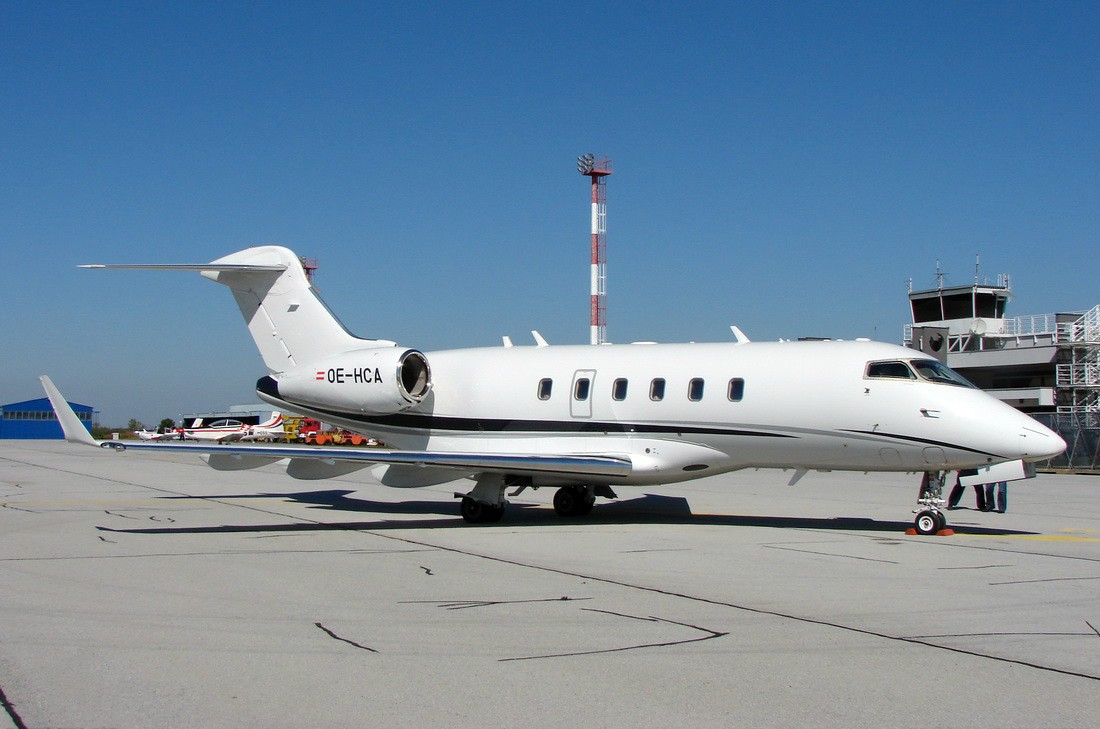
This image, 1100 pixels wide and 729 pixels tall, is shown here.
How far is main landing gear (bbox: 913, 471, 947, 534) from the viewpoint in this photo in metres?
13.7

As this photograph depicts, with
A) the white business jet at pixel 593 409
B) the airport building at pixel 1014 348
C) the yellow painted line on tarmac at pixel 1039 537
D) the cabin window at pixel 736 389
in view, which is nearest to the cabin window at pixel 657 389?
the white business jet at pixel 593 409

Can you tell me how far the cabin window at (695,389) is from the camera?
1516 cm

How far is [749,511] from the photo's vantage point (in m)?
17.9

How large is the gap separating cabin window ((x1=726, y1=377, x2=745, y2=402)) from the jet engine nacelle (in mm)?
5755

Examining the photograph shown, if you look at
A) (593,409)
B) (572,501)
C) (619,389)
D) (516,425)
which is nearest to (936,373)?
(619,389)

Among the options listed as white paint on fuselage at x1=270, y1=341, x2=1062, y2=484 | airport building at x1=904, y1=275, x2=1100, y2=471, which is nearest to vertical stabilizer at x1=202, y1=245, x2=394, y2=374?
white paint on fuselage at x1=270, y1=341, x2=1062, y2=484

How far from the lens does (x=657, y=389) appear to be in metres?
15.6

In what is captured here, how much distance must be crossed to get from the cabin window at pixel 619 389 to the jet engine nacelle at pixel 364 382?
12.4ft

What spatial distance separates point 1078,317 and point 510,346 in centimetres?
4412

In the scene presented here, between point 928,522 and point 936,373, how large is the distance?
207cm

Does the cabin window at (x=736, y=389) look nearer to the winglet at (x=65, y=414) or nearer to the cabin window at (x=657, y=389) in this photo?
the cabin window at (x=657, y=389)

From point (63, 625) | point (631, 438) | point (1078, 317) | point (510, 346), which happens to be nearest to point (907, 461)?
point (631, 438)

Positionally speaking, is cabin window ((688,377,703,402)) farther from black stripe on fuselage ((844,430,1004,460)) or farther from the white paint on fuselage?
black stripe on fuselage ((844,430,1004,460))

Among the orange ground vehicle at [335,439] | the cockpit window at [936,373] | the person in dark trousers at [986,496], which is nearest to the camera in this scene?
the cockpit window at [936,373]
